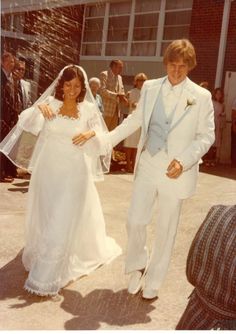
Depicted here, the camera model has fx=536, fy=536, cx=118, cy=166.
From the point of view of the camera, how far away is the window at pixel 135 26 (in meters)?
16.6

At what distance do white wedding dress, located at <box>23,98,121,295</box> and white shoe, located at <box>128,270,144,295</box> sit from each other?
51 cm

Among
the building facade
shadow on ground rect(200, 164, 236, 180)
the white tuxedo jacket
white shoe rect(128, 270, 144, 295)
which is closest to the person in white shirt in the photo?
shadow on ground rect(200, 164, 236, 180)

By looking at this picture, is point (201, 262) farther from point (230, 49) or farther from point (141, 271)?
point (230, 49)

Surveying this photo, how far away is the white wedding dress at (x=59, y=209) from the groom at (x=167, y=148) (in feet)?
1.70

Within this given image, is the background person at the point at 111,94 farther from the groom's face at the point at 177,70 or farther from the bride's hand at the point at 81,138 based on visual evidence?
the groom's face at the point at 177,70

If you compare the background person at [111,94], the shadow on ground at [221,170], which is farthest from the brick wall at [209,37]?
the background person at [111,94]

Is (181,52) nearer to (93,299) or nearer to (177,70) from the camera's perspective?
(177,70)

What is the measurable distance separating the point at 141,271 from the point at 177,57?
5.77ft

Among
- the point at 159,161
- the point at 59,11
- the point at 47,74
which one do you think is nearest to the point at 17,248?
the point at 159,161

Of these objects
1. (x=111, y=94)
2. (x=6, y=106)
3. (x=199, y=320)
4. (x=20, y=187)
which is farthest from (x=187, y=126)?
(x=111, y=94)

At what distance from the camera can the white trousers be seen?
164 inches

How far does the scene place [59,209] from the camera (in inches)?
173

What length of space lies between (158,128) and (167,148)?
0.17 meters

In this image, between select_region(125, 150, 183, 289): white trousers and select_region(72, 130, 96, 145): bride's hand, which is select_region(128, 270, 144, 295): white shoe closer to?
select_region(125, 150, 183, 289): white trousers
